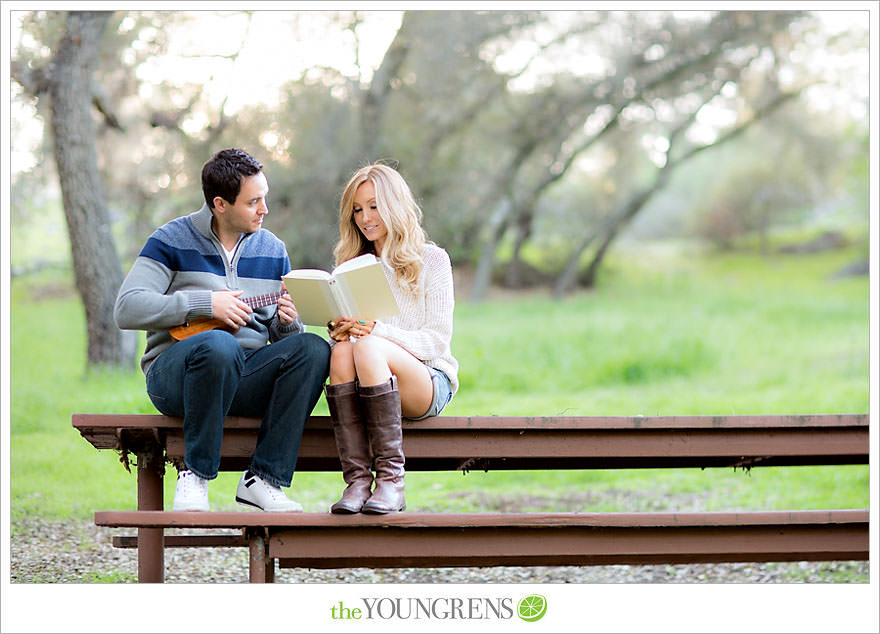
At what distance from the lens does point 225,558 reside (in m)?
4.18

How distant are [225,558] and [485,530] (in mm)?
1961

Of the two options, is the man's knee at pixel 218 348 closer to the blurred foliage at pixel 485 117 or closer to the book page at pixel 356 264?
the book page at pixel 356 264

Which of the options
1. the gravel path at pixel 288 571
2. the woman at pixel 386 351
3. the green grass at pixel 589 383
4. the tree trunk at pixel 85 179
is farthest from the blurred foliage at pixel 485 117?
the woman at pixel 386 351

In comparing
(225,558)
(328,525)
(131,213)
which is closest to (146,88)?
(131,213)

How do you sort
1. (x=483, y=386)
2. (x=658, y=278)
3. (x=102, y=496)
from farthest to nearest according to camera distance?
(x=658, y=278)
(x=483, y=386)
(x=102, y=496)

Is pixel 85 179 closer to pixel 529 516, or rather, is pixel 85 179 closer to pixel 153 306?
pixel 153 306

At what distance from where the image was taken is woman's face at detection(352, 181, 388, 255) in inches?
117

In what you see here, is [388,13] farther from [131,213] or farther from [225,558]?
[225,558]

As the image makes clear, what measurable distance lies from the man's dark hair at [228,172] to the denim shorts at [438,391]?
2.62ft

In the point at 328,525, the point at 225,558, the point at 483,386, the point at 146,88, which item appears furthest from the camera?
the point at 146,88

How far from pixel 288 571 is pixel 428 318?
1618 mm

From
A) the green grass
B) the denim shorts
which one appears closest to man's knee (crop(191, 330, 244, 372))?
the denim shorts

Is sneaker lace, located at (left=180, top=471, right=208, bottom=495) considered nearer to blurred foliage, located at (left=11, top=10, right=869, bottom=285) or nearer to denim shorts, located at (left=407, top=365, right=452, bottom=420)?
denim shorts, located at (left=407, top=365, right=452, bottom=420)

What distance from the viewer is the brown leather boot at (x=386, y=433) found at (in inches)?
102
